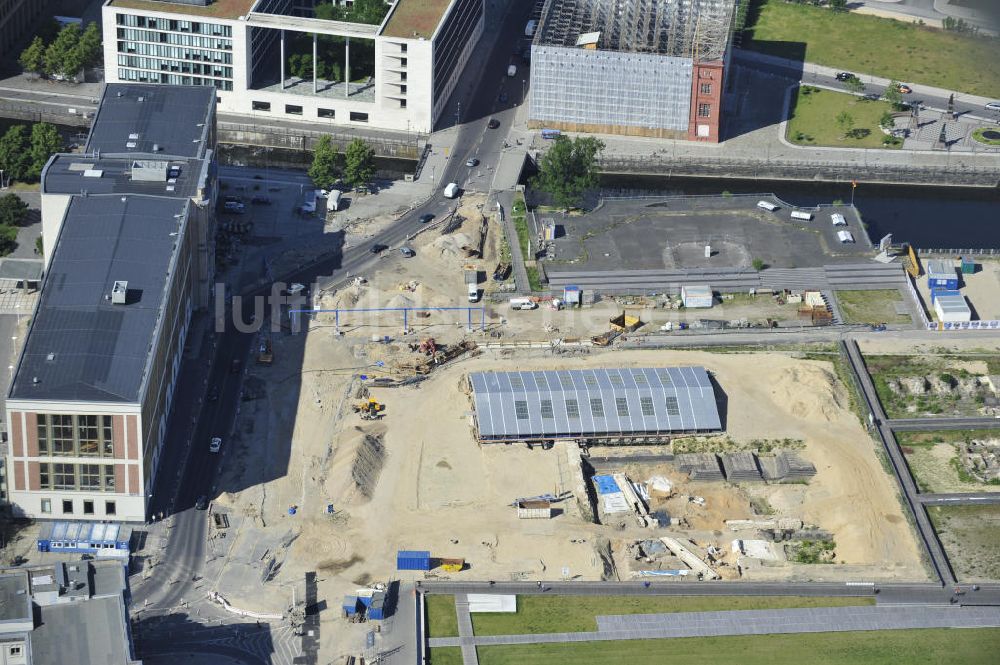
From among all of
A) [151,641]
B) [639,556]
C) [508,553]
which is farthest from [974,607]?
[151,641]

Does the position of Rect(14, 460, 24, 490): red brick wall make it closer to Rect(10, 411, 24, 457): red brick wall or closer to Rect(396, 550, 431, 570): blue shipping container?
Rect(10, 411, 24, 457): red brick wall

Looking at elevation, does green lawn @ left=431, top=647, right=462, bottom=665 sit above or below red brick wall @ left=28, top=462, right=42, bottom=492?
below

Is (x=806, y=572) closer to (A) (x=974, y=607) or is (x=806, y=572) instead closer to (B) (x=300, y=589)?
(A) (x=974, y=607)

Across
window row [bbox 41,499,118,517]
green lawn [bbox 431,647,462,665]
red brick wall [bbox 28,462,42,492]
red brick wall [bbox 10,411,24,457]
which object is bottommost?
green lawn [bbox 431,647,462,665]

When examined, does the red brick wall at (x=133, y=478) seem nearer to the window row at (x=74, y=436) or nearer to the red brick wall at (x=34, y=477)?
the window row at (x=74, y=436)

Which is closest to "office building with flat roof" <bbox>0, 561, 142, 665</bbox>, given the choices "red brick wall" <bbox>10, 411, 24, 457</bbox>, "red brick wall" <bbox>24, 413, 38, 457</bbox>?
"red brick wall" <bbox>24, 413, 38, 457</bbox>
